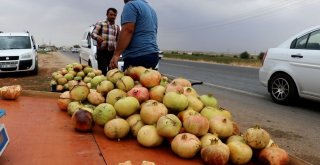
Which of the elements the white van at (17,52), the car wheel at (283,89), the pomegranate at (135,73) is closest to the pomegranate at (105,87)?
the pomegranate at (135,73)

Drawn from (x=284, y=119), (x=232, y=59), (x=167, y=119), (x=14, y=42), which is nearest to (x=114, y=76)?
(x=167, y=119)

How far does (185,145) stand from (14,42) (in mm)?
16447

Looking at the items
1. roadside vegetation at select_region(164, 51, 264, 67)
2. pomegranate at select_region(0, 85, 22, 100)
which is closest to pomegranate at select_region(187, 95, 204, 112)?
pomegranate at select_region(0, 85, 22, 100)

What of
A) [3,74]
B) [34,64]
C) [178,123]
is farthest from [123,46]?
[3,74]

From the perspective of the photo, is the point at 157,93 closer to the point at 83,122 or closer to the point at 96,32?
the point at 83,122

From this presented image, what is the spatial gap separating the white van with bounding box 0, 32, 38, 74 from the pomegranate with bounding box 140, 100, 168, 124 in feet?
48.2

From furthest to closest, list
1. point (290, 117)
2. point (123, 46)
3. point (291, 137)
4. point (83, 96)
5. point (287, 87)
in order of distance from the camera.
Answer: point (287, 87)
point (290, 117)
point (291, 137)
point (123, 46)
point (83, 96)

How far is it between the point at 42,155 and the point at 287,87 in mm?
7645

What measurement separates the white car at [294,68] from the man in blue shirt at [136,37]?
15.4 feet

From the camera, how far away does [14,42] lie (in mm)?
16969

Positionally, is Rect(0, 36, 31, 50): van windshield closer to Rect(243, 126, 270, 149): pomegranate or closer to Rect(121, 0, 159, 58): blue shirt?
Rect(121, 0, 159, 58): blue shirt

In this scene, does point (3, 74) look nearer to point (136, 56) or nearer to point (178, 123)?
point (136, 56)

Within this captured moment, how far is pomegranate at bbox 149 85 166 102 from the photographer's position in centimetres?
275

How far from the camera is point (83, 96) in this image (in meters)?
3.01
